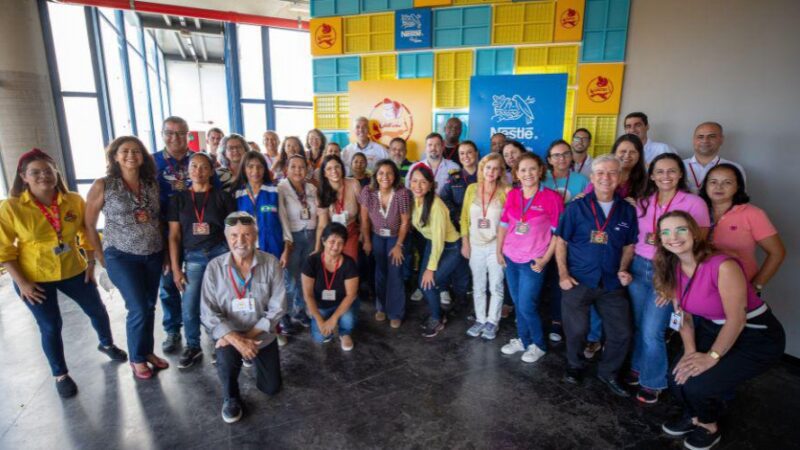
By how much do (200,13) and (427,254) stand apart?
7.09m

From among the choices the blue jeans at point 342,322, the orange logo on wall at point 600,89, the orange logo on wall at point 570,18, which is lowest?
the blue jeans at point 342,322

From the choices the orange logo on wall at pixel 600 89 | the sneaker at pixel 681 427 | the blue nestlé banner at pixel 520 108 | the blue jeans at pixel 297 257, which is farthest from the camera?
the blue nestlé banner at pixel 520 108

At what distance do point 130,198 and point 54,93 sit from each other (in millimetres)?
5171

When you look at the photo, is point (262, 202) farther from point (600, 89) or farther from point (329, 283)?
point (600, 89)

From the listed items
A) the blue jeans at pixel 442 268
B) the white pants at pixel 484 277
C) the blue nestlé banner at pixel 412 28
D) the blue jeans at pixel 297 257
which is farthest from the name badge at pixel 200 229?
the blue nestlé banner at pixel 412 28

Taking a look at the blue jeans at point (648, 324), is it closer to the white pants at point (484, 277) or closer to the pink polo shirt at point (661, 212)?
the pink polo shirt at point (661, 212)

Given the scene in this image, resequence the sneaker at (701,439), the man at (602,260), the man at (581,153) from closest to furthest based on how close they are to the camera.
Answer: the sneaker at (701,439) < the man at (602,260) < the man at (581,153)

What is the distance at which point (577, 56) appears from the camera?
15.4ft

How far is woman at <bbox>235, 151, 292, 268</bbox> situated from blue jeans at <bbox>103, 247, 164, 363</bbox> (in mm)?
730

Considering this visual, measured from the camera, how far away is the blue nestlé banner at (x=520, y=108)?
15.3ft

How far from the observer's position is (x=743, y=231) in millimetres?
2424

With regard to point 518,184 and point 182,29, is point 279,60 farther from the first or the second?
point 518,184

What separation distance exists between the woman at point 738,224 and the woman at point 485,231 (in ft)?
4.41

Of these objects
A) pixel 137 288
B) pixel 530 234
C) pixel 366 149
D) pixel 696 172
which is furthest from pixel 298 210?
pixel 696 172
